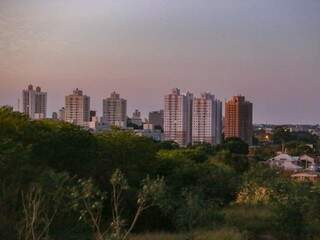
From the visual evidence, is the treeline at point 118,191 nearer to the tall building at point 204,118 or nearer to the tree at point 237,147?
the tree at point 237,147

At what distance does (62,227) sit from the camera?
477cm

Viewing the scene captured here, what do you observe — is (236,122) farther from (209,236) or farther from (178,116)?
(209,236)

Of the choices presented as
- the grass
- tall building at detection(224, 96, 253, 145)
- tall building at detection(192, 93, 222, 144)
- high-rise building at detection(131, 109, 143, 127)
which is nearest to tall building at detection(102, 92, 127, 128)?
high-rise building at detection(131, 109, 143, 127)

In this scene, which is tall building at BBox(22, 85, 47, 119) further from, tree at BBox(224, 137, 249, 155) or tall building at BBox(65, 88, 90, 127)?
tree at BBox(224, 137, 249, 155)

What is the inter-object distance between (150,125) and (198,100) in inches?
94.9

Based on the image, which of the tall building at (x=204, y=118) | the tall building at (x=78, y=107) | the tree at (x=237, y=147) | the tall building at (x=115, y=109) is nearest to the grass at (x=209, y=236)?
the tall building at (x=78, y=107)

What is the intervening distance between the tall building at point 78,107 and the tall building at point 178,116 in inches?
220

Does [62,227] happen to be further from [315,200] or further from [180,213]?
[315,200]

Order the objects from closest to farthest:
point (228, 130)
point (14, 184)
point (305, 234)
→ point (14, 184)
point (305, 234)
point (228, 130)

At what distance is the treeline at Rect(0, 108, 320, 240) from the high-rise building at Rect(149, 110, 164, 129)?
11.4m

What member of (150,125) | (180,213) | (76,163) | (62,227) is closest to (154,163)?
(76,163)

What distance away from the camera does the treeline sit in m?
3.40

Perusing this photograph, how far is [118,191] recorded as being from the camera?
4.46 meters

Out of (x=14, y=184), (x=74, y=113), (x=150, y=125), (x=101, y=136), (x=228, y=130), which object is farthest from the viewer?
(x=228, y=130)
